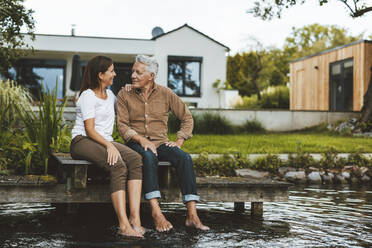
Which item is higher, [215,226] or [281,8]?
[281,8]

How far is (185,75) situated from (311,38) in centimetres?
2908

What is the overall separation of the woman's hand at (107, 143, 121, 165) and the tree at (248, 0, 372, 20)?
9.18 metres

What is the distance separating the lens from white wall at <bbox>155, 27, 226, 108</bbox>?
1964 cm

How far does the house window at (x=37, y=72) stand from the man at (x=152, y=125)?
1654 cm

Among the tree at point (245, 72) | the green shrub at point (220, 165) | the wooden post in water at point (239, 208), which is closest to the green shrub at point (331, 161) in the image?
the green shrub at point (220, 165)

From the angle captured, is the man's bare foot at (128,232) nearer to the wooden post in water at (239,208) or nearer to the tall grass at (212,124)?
the wooden post in water at (239,208)

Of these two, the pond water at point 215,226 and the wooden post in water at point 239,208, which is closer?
the pond water at point 215,226

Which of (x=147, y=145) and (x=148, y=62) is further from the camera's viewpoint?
(x=148, y=62)

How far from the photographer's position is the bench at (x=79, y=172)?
11.3ft

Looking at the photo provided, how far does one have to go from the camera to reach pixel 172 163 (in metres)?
3.74

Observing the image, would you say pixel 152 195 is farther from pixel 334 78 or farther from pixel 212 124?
pixel 334 78

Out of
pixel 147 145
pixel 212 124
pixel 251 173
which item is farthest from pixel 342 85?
pixel 147 145

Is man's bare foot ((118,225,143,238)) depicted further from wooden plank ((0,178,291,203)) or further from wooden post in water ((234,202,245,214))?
wooden post in water ((234,202,245,214))

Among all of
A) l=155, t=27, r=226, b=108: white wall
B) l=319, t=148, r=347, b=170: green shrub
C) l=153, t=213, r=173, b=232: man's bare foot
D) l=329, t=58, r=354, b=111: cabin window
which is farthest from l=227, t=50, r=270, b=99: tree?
l=153, t=213, r=173, b=232: man's bare foot
